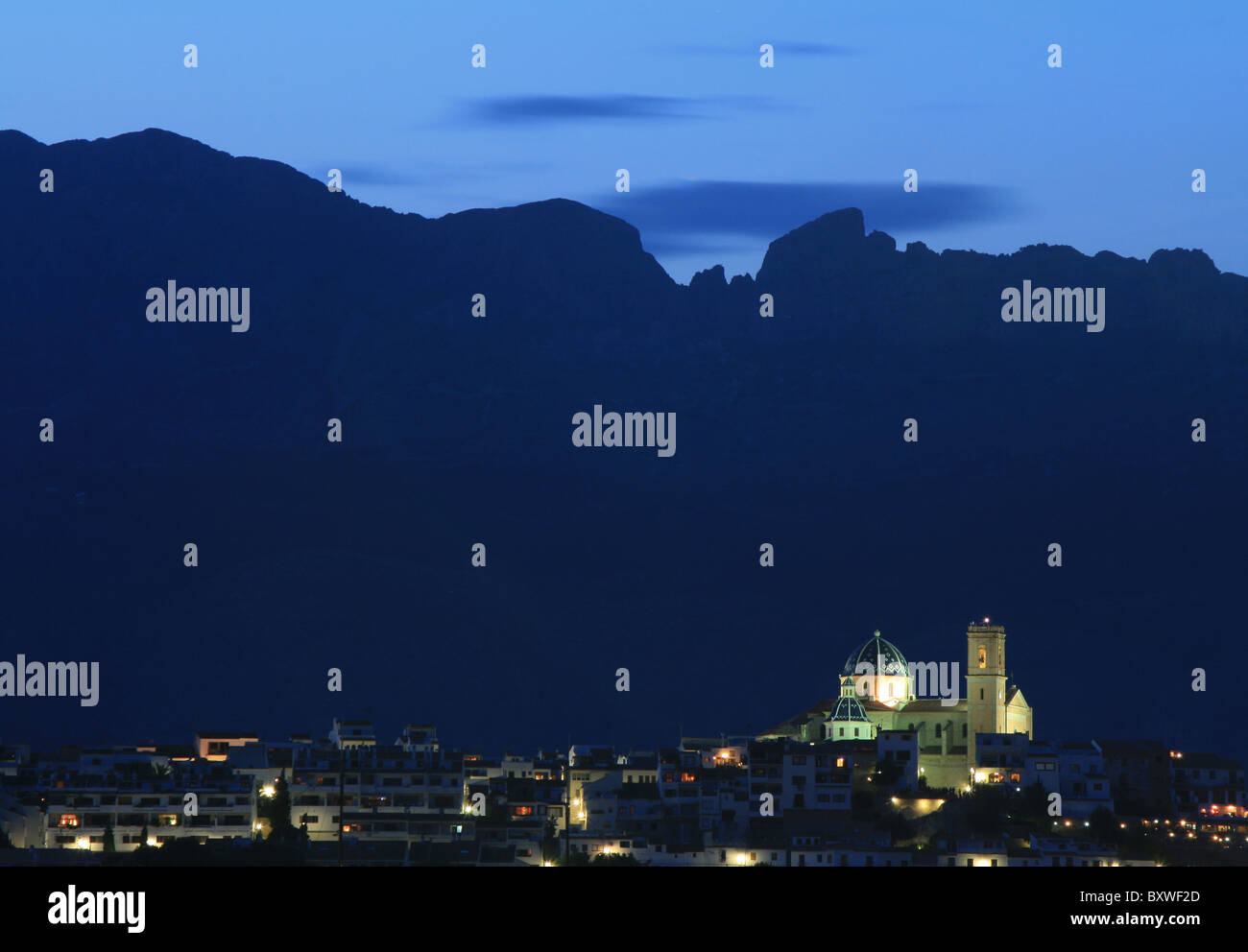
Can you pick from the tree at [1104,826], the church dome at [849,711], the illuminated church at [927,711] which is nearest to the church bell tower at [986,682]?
the illuminated church at [927,711]

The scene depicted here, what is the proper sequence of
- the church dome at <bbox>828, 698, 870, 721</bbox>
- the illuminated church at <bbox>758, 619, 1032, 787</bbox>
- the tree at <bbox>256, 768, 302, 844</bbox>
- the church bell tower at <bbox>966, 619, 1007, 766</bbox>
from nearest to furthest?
1. the tree at <bbox>256, 768, 302, 844</bbox>
2. the illuminated church at <bbox>758, 619, 1032, 787</bbox>
3. the church dome at <bbox>828, 698, 870, 721</bbox>
4. the church bell tower at <bbox>966, 619, 1007, 766</bbox>

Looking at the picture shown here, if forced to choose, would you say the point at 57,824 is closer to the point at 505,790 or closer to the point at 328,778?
the point at 328,778

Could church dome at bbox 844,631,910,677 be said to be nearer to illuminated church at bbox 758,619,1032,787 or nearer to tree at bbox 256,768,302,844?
illuminated church at bbox 758,619,1032,787

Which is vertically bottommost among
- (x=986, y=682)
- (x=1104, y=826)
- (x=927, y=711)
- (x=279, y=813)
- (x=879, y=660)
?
(x=1104, y=826)

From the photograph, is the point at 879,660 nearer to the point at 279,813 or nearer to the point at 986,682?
the point at 986,682

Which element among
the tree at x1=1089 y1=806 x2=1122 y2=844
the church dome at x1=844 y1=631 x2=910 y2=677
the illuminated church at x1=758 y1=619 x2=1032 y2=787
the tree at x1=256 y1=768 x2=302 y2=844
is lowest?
the tree at x1=1089 y1=806 x2=1122 y2=844

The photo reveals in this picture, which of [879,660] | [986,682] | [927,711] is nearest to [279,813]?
[927,711]

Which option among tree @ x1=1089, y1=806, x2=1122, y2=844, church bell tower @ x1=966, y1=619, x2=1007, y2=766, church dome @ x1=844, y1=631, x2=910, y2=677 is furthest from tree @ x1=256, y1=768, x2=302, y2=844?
church dome @ x1=844, y1=631, x2=910, y2=677
